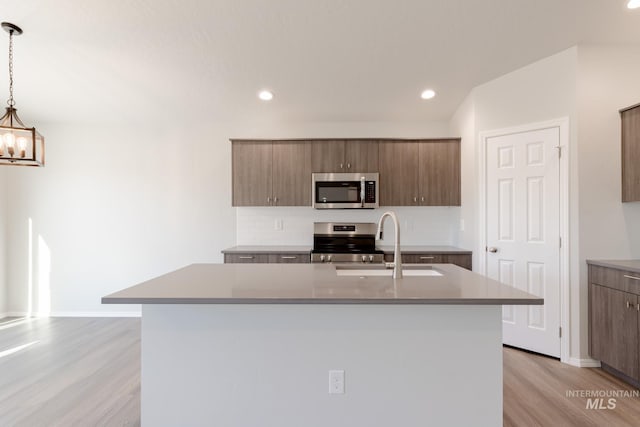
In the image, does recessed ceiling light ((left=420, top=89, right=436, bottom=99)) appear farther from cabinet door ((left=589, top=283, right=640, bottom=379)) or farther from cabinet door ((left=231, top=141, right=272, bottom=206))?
cabinet door ((left=589, top=283, right=640, bottom=379))

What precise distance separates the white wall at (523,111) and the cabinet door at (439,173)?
0.40ft

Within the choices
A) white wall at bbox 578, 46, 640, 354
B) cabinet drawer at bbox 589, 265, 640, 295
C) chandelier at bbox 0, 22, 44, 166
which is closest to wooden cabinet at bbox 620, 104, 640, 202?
white wall at bbox 578, 46, 640, 354

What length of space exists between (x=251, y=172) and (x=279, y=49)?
148 cm

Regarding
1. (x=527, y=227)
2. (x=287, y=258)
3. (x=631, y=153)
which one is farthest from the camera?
(x=287, y=258)

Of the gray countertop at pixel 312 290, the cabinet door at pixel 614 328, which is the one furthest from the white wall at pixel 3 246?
the cabinet door at pixel 614 328

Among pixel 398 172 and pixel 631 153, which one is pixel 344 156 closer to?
pixel 398 172

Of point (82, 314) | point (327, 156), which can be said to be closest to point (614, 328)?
point (327, 156)

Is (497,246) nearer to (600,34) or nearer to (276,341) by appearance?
(600,34)

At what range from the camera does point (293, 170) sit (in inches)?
157

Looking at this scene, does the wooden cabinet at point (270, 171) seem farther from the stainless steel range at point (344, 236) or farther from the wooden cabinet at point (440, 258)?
the wooden cabinet at point (440, 258)

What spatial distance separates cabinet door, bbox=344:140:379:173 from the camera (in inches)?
157

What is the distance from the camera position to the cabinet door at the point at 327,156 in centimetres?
397

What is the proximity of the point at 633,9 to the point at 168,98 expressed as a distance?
4290 mm

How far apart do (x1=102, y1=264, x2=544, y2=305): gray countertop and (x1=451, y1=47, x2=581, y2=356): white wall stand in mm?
1538
